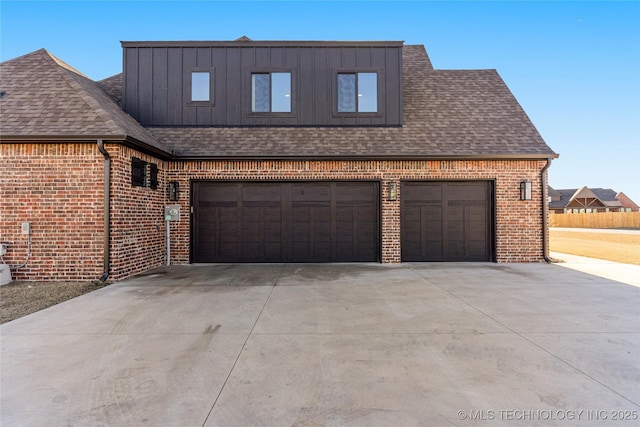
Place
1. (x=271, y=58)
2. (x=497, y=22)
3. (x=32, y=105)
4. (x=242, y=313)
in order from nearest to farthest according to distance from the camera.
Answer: (x=242, y=313)
(x=32, y=105)
(x=271, y=58)
(x=497, y=22)

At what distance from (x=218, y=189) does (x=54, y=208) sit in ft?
11.7

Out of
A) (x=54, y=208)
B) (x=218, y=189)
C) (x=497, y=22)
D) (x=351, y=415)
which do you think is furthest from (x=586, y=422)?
(x=497, y=22)

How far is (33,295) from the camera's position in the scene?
520 cm

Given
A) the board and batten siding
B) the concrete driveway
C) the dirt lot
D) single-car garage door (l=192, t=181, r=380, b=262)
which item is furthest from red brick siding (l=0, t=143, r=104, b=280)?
the dirt lot

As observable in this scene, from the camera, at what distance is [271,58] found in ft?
30.0

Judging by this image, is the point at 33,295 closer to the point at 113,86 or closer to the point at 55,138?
the point at 55,138

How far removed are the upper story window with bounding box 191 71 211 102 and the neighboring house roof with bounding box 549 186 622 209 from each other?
61.1 meters

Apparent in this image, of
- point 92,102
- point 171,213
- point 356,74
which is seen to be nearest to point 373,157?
point 356,74

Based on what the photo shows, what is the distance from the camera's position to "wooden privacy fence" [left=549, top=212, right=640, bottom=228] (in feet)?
103

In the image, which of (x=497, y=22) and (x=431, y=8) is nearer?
(x=431, y=8)

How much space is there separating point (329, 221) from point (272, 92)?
4.42m

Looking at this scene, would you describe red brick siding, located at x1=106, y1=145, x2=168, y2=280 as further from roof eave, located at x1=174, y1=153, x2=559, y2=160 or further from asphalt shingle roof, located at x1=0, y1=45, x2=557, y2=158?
roof eave, located at x1=174, y1=153, x2=559, y2=160

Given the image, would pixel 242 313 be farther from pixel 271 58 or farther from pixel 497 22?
pixel 497 22

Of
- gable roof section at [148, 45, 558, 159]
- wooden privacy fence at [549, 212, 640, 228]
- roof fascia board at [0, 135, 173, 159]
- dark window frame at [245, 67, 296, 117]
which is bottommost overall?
wooden privacy fence at [549, 212, 640, 228]
